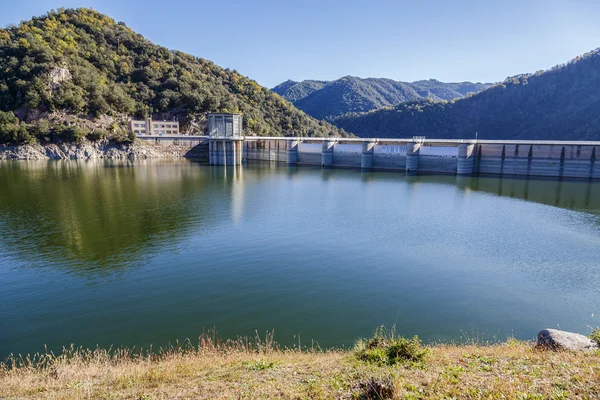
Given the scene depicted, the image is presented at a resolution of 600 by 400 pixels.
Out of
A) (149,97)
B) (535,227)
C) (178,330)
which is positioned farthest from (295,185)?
(149,97)

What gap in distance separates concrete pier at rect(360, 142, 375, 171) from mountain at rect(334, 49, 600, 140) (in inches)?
2479

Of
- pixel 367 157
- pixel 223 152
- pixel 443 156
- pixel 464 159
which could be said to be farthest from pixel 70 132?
pixel 464 159

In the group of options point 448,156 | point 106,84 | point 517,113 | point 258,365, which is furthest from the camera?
point 517,113

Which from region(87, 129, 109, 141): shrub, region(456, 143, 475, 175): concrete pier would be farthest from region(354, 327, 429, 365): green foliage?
region(87, 129, 109, 141): shrub

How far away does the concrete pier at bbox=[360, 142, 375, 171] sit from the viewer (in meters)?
64.0

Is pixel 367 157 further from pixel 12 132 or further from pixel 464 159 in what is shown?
pixel 12 132

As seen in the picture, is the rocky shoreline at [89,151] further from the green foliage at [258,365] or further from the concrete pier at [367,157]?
the green foliage at [258,365]

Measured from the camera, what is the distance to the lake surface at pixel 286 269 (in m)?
11.7

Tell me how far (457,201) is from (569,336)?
27072mm

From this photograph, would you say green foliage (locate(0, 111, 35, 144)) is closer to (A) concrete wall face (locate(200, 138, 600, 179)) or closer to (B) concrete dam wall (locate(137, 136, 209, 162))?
(B) concrete dam wall (locate(137, 136, 209, 162))

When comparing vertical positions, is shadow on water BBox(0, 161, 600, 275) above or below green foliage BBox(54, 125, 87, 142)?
below

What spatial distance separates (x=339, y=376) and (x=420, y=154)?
57.7m

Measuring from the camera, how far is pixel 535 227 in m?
24.3

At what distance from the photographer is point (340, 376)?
Answer: 6.95 metres
